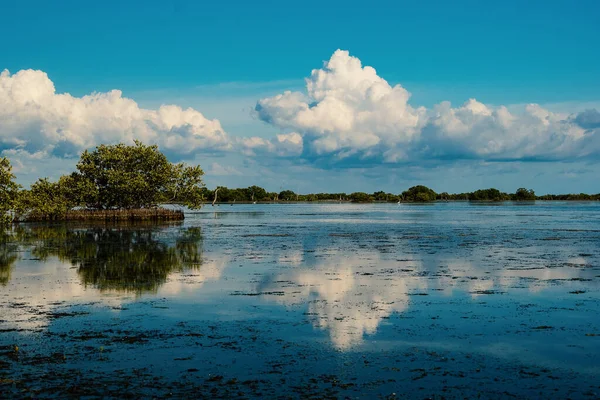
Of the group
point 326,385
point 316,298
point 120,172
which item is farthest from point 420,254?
point 120,172

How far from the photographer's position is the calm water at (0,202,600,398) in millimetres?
9922

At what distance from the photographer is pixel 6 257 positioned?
3075cm

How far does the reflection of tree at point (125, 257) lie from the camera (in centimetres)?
2236

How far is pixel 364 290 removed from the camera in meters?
19.8

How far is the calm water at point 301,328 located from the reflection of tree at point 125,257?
0.72 feet

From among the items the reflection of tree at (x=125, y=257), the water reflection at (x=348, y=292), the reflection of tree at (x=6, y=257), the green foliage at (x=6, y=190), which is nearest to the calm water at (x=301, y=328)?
the water reflection at (x=348, y=292)

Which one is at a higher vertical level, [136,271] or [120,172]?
[120,172]

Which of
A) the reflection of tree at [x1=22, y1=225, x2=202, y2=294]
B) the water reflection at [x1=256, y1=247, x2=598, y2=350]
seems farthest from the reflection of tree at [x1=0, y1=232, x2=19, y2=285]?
the water reflection at [x1=256, y1=247, x2=598, y2=350]

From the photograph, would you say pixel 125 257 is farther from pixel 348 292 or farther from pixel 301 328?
pixel 301 328

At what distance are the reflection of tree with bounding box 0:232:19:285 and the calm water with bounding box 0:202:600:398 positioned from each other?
360 mm

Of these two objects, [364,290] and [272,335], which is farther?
[364,290]

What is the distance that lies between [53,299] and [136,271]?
7059 millimetres

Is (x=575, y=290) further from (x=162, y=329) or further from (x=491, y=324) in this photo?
(x=162, y=329)

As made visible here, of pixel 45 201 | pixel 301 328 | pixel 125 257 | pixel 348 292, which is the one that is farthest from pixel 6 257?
pixel 45 201
